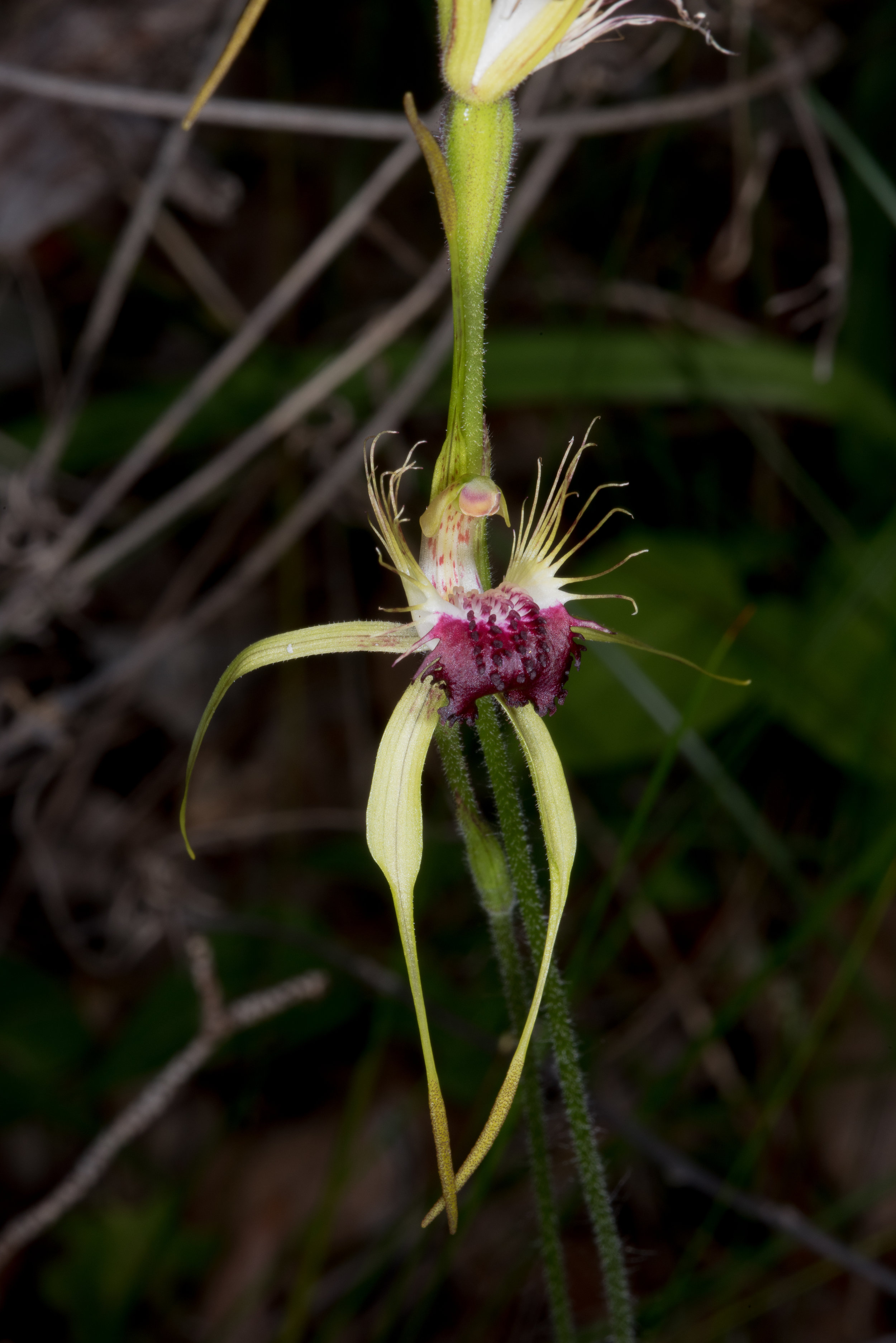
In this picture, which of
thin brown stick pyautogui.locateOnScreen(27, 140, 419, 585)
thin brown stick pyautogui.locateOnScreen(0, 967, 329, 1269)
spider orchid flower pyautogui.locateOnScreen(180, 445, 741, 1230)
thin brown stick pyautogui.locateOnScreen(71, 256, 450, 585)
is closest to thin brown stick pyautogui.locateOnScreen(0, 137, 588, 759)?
thin brown stick pyautogui.locateOnScreen(71, 256, 450, 585)

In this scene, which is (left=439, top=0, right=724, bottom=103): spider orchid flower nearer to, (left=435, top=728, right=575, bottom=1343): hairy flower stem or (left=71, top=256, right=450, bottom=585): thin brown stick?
(left=435, top=728, right=575, bottom=1343): hairy flower stem

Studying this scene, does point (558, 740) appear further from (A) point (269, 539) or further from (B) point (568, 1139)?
(B) point (568, 1139)

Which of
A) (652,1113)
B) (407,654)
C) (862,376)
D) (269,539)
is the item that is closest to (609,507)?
(862,376)

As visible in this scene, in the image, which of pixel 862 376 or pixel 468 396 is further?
pixel 862 376

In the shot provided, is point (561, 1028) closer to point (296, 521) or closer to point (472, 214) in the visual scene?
point (472, 214)

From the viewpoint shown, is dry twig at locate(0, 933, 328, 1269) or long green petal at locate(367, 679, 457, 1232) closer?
long green petal at locate(367, 679, 457, 1232)

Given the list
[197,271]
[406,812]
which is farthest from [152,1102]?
[197,271]
